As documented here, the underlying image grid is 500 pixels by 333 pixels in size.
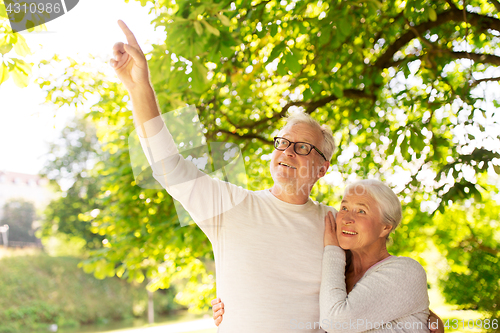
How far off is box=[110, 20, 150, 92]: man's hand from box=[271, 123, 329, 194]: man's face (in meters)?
0.77

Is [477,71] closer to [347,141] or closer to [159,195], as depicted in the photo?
[347,141]

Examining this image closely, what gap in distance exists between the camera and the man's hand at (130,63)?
1.23 m

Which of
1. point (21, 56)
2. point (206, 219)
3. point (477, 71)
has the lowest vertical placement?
point (206, 219)

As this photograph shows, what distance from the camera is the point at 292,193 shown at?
1832mm

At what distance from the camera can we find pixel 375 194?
6.15ft

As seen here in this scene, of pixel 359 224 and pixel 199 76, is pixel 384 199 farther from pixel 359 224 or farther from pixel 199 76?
pixel 199 76

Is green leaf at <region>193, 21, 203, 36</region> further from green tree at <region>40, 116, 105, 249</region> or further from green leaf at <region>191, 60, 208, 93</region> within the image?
green tree at <region>40, 116, 105, 249</region>

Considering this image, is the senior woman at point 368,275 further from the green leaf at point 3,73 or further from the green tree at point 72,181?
the green tree at point 72,181

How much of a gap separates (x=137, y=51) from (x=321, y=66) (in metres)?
2.60

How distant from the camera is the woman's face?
1.80 m

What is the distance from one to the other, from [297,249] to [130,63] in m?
1.06

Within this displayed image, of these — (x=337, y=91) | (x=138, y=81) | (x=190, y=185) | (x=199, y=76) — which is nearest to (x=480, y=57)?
(x=337, y=91)

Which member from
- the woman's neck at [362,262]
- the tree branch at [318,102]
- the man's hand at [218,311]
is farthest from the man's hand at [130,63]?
the tree branch at [318,102]

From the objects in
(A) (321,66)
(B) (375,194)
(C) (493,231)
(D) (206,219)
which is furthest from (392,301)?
(C) (493,231)
